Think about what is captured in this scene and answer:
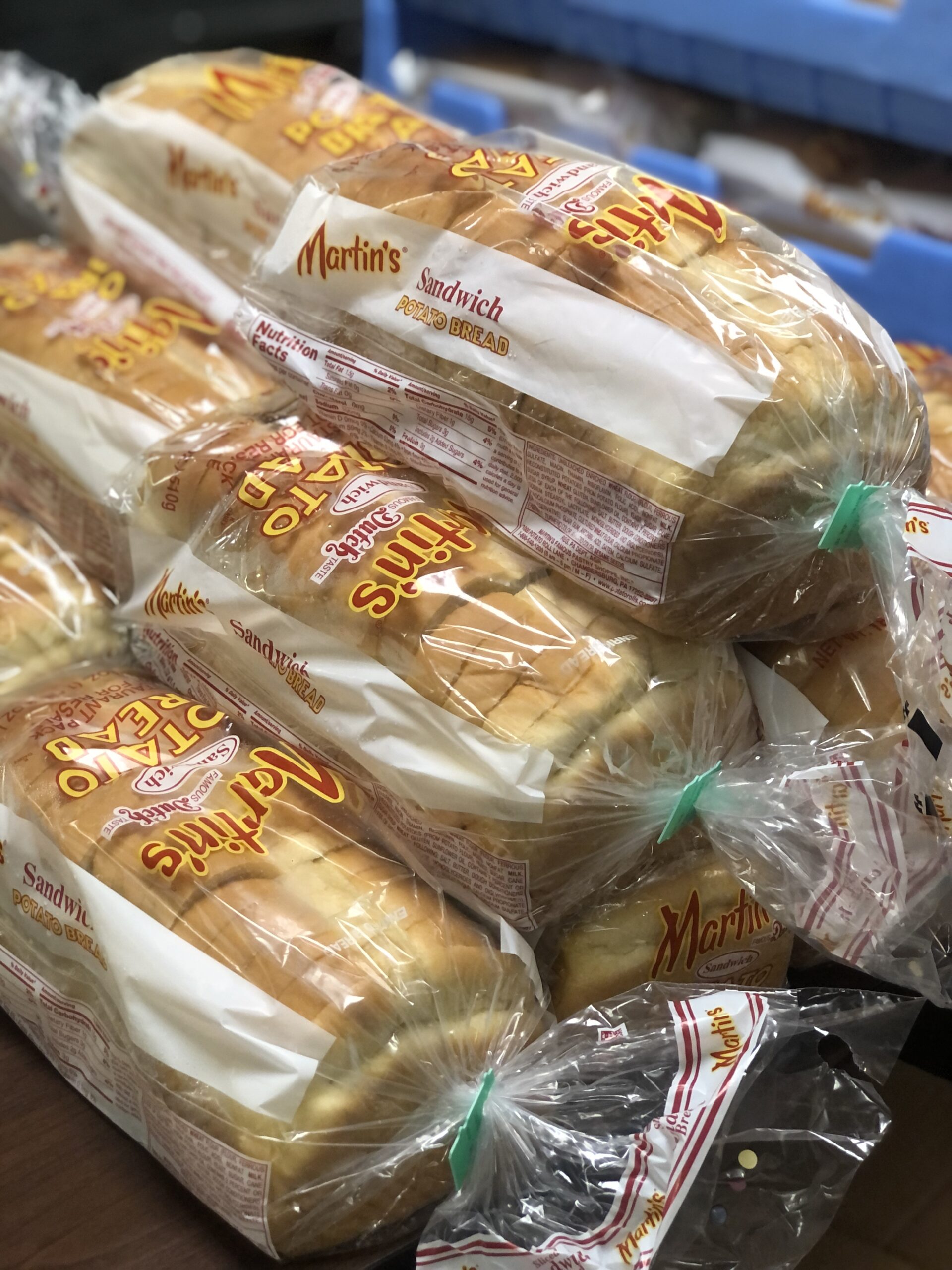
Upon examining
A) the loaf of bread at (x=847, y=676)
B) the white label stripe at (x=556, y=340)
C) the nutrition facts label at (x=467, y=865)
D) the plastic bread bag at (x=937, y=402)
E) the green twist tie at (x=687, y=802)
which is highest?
the white label stripe at (x=556, y=340)

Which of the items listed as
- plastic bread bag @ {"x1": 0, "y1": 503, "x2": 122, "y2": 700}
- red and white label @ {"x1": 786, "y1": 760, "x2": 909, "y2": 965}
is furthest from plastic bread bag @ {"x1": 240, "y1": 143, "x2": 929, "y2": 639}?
plastic bread bag @ {"x1": 0, "y1": 503, "x2": 122, "y2": 700}

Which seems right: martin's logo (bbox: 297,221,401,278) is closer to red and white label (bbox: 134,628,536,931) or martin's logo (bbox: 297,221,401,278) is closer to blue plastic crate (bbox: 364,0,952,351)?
red and white label (bbox: 134,628,536,931)

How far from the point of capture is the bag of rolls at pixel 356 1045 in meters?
0.73

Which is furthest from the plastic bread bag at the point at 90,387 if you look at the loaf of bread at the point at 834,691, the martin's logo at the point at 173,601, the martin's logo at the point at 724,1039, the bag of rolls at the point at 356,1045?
the martin's logo at the point at 724,1039

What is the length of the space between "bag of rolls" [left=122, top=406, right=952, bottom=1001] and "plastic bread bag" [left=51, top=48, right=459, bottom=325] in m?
0.46

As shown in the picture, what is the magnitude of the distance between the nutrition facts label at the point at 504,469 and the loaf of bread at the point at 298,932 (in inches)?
8.8

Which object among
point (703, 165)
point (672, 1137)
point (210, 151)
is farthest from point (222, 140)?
point (672, 1137)

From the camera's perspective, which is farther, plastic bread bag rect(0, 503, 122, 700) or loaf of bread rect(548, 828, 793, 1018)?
plastic bread bag rect(0, 503, 122, 700)

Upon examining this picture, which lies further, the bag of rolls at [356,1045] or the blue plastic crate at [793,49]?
the blue plastic crate at [793,49]

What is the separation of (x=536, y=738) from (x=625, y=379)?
0.22 meters

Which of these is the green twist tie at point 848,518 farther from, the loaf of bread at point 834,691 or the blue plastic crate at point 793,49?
the blue plastic crate at point 793,49

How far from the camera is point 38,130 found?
1.40m

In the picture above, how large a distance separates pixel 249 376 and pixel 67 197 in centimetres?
34

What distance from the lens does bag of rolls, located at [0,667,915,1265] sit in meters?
0.73
